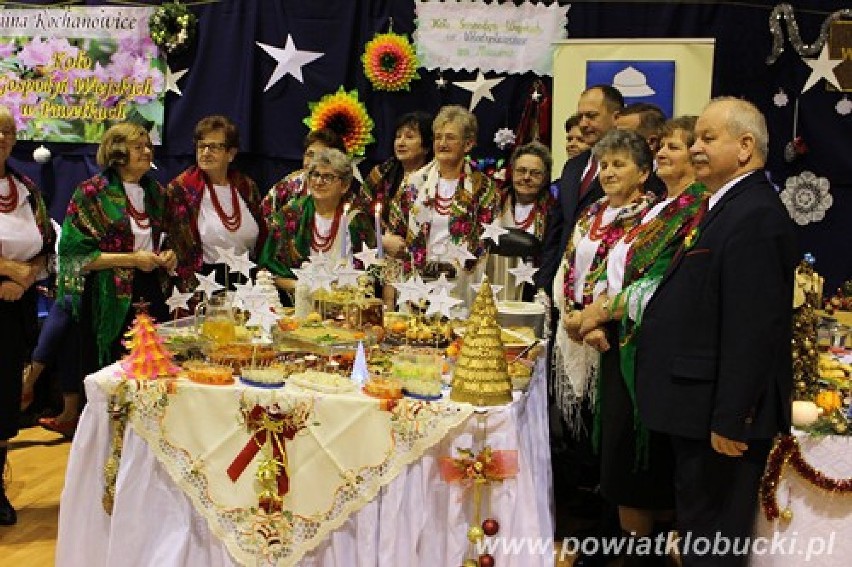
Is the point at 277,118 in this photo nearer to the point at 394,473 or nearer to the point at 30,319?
the point at 30,319

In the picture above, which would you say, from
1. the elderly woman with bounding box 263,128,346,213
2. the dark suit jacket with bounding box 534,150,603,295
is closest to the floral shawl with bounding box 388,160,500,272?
the dark suit jacket with bounding box 534,150,603,295

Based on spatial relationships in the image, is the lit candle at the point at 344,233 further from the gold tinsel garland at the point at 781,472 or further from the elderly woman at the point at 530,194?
the gold tinsel garland at the point at 781,472

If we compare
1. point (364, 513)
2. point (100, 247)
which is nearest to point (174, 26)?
point (100, 247)

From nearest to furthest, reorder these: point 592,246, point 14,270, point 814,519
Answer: point 814,519
point 592,246
point 14,270

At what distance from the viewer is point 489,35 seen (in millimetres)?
5559

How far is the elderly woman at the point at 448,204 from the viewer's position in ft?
13.7

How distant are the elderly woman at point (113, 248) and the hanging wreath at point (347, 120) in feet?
6.13

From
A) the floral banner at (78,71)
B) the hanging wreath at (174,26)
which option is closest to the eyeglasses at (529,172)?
the hanging wreath at (174,26)

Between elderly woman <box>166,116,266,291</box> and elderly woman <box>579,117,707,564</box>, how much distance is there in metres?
1.81

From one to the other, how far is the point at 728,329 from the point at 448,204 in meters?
Result: 1.98

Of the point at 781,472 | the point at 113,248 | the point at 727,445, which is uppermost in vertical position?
the point at 113,248

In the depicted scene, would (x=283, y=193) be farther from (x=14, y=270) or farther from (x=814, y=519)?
(x=814, y=519)

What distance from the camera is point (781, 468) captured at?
104 inches

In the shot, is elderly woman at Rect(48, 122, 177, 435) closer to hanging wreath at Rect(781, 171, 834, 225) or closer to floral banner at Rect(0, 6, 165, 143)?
floral banner at Rect(0, 6, 165, 143)
